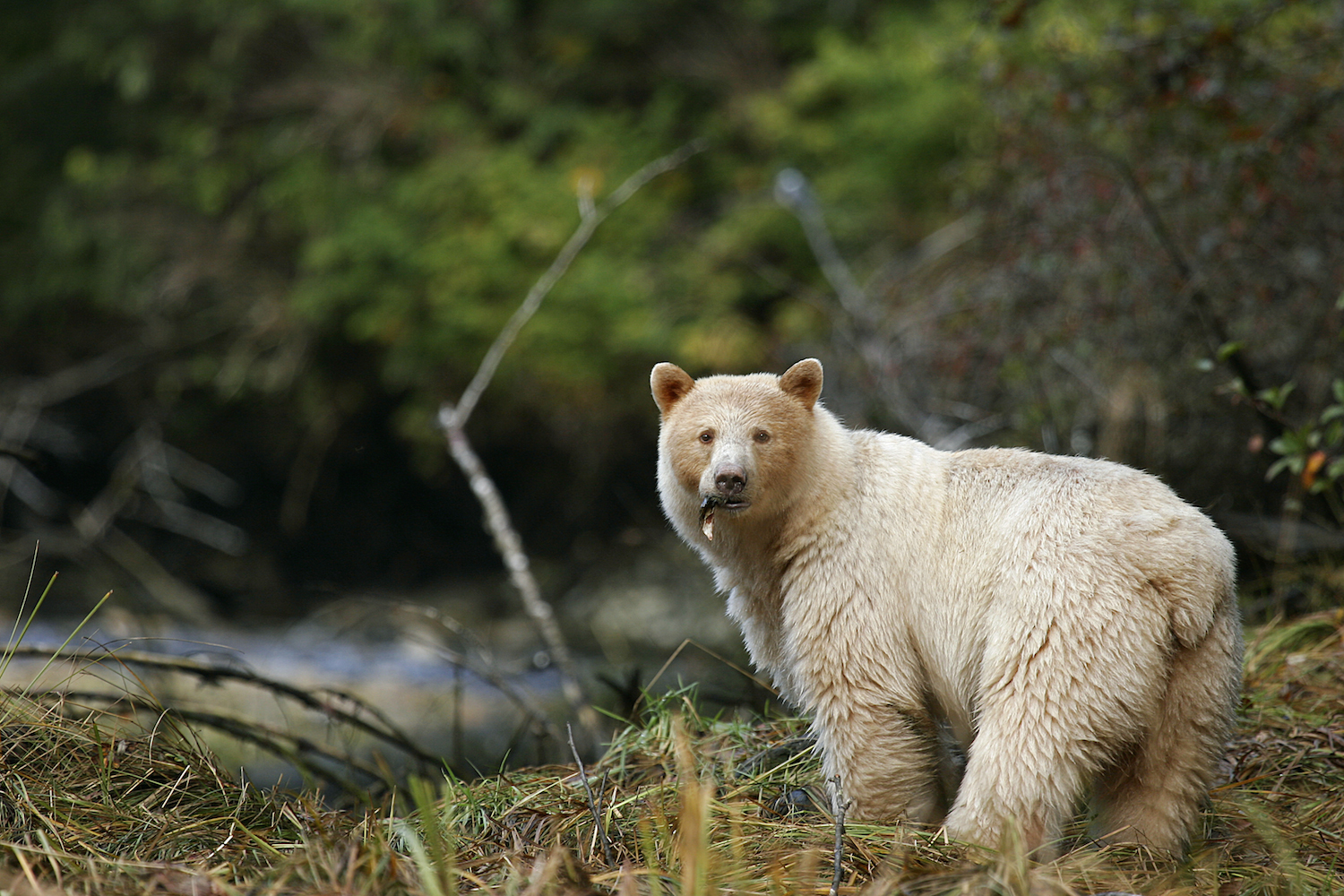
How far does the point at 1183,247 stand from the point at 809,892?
4755 mm

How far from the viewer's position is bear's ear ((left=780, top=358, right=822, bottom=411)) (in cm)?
348

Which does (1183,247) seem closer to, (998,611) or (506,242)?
(998,611)

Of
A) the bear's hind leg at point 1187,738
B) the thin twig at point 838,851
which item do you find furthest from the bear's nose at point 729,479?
the bear's hind leg at point 1187,738

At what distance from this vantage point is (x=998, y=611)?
3.03 m

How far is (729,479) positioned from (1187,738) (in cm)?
152

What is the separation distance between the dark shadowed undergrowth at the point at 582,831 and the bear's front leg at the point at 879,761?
15 centimetres

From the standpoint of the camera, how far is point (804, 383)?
3.52m

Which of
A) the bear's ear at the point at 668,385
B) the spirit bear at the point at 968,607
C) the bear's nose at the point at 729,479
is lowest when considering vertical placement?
the spirit bear at the point at 968,607

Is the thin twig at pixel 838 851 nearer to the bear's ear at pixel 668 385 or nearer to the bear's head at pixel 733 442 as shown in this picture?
the bear's head at pixel 733 442

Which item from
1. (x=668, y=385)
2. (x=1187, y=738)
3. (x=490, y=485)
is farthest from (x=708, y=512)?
(x=490, y=485)

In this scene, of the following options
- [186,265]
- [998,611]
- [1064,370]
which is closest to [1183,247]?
[1064,370]

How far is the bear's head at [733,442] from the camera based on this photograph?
10.6ft

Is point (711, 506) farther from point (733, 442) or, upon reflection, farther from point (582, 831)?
point (582, 831)

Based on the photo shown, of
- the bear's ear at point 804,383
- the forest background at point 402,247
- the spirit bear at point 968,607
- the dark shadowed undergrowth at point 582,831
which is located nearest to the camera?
the dark shadowed undergrowth at point 582,831
